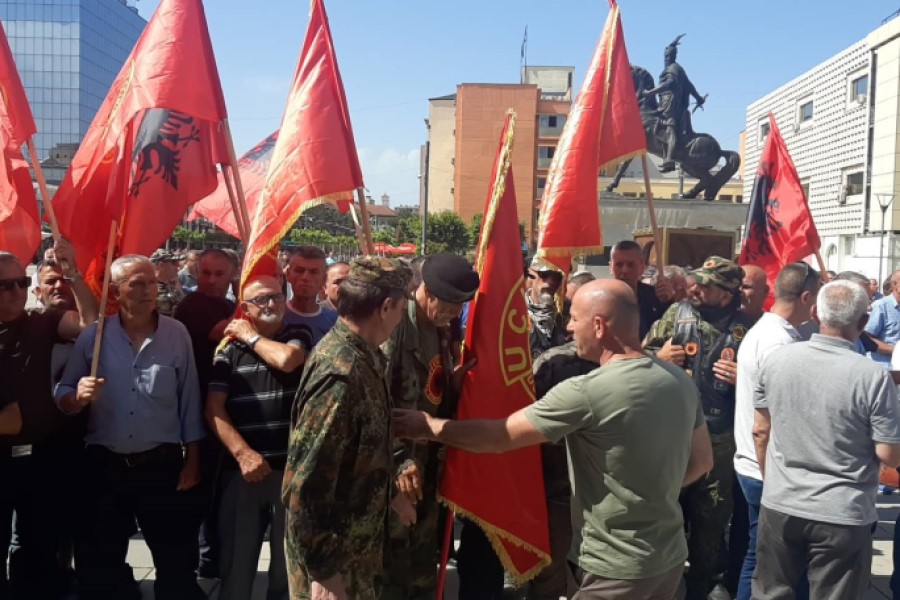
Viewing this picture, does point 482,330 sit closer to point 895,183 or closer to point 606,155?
point 606,155

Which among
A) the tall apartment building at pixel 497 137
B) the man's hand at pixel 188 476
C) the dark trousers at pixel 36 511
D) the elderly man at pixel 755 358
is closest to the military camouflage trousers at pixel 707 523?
the elderly man at pixel 755 358

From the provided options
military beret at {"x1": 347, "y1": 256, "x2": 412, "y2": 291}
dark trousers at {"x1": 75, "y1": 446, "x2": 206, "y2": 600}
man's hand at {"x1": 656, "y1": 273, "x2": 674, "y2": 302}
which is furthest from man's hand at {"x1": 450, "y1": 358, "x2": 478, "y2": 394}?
man's hand at {"x1": 656, "y1": 273, "x2": 674, "y2": 302}

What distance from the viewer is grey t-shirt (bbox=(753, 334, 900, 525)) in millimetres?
3107

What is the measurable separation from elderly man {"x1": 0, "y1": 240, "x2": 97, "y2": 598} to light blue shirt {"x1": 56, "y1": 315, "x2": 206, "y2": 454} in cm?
15

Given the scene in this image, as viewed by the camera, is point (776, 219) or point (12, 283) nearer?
point (12, 283)

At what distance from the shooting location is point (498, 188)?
3521 millimetres

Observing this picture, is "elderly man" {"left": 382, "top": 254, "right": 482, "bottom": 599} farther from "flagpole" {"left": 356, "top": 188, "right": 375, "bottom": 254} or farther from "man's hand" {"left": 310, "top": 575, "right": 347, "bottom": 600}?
"flagpole" {"left": 356, "top": 188, "right": 375, "bottom": 254}

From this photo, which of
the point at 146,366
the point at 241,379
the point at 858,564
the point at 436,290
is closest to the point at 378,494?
the point at 436,290

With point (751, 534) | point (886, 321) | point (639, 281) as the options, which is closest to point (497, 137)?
point (886, 321)

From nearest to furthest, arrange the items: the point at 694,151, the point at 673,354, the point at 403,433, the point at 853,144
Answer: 1. the point at 403,433
2. the point at 673,354
3. the point at 694,151
4. the point at 853,144

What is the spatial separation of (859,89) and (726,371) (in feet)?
101

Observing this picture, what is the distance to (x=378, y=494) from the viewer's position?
8.65ft

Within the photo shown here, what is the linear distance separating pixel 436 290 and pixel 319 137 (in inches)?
60.0

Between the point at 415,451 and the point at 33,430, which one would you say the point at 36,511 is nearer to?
the point at 33,430
